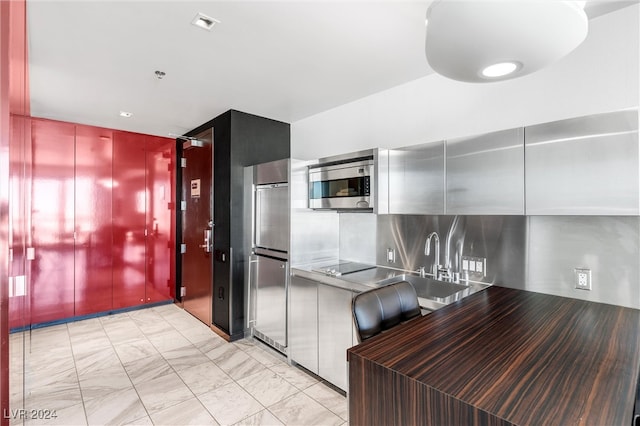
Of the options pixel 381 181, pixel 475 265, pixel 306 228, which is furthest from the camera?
pixel 306 228

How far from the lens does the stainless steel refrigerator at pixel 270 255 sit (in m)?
3.03

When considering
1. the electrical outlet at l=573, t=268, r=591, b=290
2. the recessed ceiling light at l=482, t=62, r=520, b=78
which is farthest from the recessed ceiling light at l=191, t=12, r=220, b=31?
the electrical outlet at l=573, t=268, r=591, b=290

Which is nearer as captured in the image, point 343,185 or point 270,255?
point 343,185

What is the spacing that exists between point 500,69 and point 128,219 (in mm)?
4711

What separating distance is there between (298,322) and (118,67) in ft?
8.41

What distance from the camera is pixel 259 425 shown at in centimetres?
207

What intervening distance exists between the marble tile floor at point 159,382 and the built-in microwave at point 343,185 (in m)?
1.51

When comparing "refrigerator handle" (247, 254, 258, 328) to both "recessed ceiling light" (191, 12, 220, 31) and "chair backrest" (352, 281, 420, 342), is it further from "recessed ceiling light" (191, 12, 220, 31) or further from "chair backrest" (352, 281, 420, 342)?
"recessed ceiling light" (191, 12, 220, 31)

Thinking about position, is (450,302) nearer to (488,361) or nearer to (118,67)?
(488,361)

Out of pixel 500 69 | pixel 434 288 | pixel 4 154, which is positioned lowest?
pixel 434 288

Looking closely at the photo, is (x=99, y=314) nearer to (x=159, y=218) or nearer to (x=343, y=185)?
(x=159, y=218)

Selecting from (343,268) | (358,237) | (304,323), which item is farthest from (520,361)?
(358,237)

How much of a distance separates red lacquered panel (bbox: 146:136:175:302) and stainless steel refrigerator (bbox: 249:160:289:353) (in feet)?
6.60

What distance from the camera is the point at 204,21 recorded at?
6.07 ft
